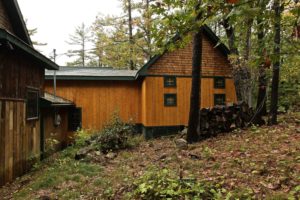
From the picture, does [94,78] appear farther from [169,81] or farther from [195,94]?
[195,94]

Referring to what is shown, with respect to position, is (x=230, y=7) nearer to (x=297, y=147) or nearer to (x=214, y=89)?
(x=297, y=147)

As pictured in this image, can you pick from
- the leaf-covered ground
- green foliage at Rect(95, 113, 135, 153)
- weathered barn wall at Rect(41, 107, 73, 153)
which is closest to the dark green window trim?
the leaf-covered ground

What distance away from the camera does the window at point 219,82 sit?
567 inches

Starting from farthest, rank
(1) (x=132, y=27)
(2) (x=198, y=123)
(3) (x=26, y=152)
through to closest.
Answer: (1) (x=132, y=27), (2) (x=198, y=123), (3) (x=26, y=152)

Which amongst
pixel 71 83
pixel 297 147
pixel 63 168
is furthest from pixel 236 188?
pixel 71 83

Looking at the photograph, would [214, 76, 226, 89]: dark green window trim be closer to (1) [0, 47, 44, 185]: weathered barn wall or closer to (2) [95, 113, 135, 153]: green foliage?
(2) [95, 113, 135, 153]: green foliage

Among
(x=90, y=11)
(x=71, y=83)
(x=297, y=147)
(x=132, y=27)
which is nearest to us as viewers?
(x=297, y=147)

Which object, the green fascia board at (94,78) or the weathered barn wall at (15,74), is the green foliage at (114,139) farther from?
the green fascia board at (94,78)

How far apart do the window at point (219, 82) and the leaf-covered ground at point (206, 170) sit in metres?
5.44

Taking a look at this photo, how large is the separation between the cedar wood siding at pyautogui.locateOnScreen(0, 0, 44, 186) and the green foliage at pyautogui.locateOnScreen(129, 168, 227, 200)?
3637mm

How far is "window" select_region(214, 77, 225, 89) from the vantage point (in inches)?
567

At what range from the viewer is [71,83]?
13.9 m

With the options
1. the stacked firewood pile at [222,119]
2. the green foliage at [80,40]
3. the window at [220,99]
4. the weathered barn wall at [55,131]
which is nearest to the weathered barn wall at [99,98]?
the weathered barn wall at [55,131]

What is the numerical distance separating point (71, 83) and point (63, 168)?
696 centimetres
